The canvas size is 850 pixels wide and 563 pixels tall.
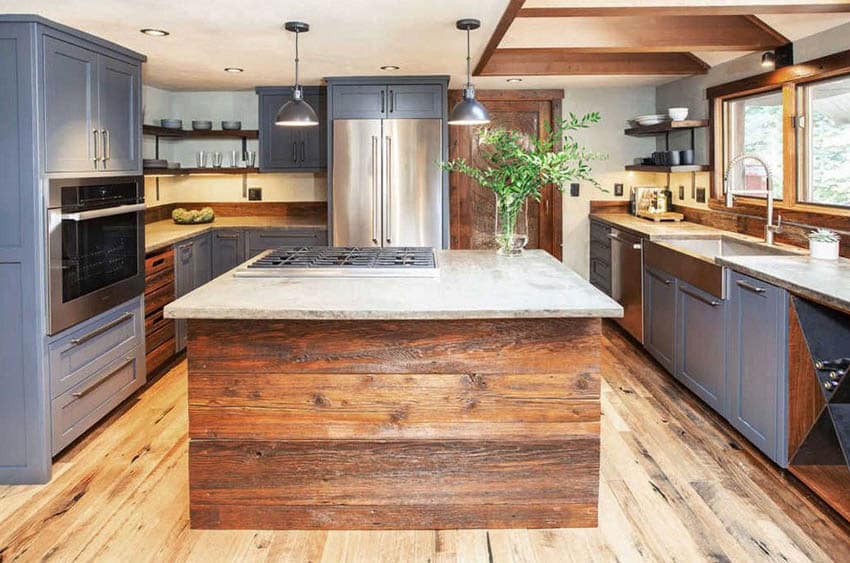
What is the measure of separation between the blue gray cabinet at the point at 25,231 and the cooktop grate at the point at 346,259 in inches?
36.7

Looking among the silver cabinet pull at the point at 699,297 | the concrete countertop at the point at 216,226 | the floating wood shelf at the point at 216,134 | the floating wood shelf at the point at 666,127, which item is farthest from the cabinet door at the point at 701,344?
the floating wood shelf at the point at 216,134

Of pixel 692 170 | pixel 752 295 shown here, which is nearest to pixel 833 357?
pixel 752 295

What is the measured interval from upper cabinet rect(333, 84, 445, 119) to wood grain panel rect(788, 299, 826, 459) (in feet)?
10.9

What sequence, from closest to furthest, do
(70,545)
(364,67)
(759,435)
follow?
(70,545) → (759,435) → (364,67)

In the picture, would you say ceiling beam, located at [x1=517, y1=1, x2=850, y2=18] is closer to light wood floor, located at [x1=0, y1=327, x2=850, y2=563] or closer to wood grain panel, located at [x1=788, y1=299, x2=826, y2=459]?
wood grain panel, located at [x1=788, y1=299, x2=826, y2=459]

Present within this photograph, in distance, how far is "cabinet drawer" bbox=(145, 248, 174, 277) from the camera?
174 inches

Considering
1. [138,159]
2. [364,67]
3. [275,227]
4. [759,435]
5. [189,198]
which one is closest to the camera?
[759,435]

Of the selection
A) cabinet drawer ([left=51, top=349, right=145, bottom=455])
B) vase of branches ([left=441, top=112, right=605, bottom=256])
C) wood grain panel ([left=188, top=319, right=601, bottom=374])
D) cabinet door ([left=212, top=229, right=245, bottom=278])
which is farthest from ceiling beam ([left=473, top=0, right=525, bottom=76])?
cabinet drawer ([left=51, top=349, right=145, bottom=455])

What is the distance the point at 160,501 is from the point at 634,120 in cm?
466

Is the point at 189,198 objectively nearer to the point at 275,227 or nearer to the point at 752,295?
the point at 275,227

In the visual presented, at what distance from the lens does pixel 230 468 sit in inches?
103

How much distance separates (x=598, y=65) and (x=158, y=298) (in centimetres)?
345

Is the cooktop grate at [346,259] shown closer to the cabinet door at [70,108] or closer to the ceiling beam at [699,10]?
the cabinet door at [70,108]

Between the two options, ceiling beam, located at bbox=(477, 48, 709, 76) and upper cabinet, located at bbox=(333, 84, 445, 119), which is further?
upper cabinet, located at bbox=(333, 84, 445, 119)
